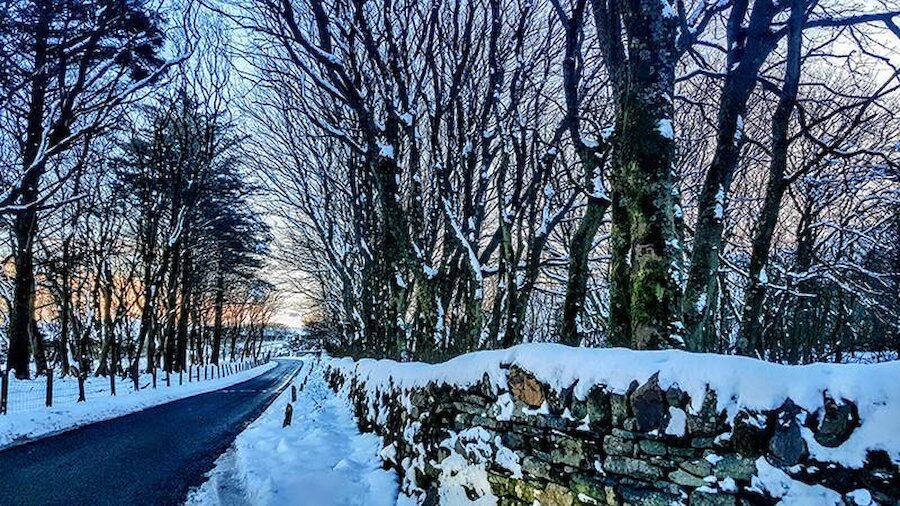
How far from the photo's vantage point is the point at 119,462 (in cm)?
773

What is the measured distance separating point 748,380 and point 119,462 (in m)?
8.32

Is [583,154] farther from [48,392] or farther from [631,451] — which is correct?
[48,392]

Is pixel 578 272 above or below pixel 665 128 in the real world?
below

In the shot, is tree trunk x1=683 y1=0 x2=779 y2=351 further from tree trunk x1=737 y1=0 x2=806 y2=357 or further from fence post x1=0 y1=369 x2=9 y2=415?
fence post x1=0 y1=369 x2=9 y2=415

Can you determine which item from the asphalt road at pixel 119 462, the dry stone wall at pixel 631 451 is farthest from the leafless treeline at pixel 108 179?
the dry stone wall at pixel 631 451

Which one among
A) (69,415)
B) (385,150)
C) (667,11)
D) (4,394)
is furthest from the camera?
(69,415)

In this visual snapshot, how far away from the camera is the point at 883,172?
960 centimetres

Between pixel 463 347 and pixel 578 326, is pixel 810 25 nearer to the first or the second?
pixel 578 326

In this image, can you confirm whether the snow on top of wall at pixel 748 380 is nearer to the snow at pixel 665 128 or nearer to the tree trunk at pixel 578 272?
the snow at pixel 665 128

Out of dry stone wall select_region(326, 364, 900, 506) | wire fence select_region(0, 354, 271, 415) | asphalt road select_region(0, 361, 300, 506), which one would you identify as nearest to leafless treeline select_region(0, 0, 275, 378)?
wire fence select_region(0, 354, 271, 415)

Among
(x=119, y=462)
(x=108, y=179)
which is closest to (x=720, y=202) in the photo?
(x=119, y=462)

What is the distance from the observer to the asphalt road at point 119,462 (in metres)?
6.05

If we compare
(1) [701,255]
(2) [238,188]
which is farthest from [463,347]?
(2) [238,188]

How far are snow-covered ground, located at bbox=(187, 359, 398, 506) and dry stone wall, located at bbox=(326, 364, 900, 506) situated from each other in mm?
1108
